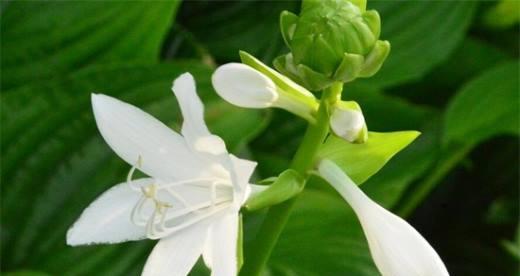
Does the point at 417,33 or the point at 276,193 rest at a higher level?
the point at 276,193

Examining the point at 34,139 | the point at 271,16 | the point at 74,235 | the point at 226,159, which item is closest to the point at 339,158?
the point at 226,159

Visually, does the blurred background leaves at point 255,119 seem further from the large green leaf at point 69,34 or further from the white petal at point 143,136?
the white petal at point 143,136

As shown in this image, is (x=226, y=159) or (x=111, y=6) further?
(x=111, y=6)

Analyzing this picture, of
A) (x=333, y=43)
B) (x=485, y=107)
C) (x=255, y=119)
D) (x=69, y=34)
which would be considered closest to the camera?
(x=333, y=43)

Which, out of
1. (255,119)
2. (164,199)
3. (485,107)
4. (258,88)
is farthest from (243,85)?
(485,107)

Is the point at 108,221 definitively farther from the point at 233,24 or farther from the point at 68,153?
the point at 233,24

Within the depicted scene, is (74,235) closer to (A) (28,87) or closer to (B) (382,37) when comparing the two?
(A) (28,87)
